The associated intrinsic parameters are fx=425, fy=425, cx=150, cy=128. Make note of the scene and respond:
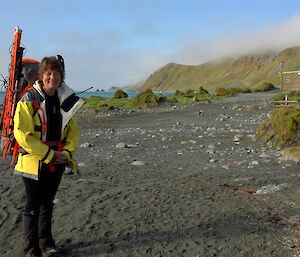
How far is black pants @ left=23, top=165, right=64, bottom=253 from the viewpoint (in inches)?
193

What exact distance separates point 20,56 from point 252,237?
393 cm

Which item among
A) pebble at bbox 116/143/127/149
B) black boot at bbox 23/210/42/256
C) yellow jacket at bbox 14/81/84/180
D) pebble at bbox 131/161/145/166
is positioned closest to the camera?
yellow jacket at bbox 14/81/84/180

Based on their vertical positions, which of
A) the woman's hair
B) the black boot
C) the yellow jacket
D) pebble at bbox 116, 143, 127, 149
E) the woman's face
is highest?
the woman's hair

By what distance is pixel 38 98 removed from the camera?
4.73m

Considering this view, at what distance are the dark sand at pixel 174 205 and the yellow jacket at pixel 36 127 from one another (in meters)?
1.28

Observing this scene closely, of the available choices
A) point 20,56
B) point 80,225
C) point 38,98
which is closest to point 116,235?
point 80,225

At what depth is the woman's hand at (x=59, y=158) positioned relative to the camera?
4820mm

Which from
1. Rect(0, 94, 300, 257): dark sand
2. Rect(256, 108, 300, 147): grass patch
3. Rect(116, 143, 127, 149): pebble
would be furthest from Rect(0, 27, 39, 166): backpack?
Rect(256, 108, 300, 147): grass patch

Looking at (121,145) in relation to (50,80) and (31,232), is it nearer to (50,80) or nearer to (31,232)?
(31,232)

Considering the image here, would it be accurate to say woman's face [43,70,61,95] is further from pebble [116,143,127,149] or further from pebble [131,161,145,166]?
pebble [116,143,127,149]

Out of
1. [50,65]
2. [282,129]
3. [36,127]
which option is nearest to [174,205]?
[36,127]

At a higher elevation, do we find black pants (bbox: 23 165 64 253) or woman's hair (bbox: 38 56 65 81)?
woman's hair (bbox: 38 56 65 81)

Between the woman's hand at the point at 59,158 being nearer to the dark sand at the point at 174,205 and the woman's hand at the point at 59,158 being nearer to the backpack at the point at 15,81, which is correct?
the backpack at the point at 15,81

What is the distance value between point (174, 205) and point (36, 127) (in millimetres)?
2895
